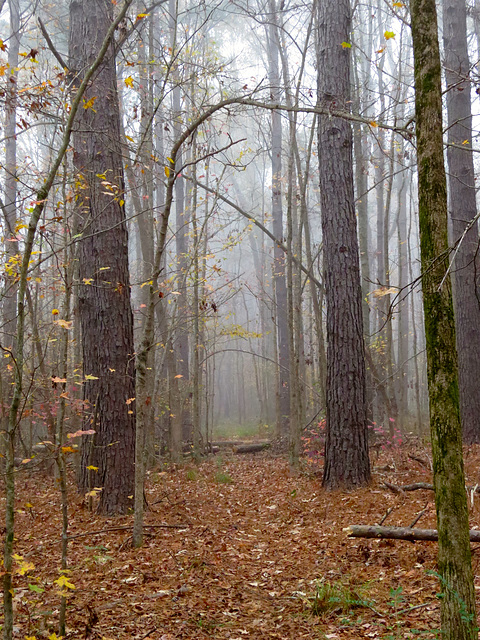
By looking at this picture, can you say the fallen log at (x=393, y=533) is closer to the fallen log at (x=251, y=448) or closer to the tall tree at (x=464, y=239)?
the tall tree at (x=464, y=239)

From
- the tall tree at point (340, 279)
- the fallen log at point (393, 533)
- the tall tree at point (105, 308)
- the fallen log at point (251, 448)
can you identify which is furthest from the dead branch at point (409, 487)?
the fallen log at point (251, 448)

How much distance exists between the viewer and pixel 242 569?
438cm

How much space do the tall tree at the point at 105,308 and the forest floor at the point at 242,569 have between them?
584mm

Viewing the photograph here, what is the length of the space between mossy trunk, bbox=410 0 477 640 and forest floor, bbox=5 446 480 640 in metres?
0.57

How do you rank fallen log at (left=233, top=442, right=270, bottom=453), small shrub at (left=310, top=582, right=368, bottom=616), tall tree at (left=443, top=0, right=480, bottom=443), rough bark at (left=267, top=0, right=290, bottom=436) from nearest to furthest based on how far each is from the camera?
small shrub at (left=310, top=582, right=368, bottom=616) → tall tree at (left=443, top=0, right=480, bottom=443) → fallen log at (left=233, top=442, right=270, bottom=453) → rough bark at (left=267, top=0, right=290, bottom=436)

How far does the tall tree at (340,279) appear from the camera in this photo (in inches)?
252

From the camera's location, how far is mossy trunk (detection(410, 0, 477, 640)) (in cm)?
227

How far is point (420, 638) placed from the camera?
2.86 m

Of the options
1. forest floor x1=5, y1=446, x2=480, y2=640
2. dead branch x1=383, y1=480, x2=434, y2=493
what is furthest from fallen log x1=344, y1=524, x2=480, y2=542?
dead branch x1=383, y1=480, x2=434, y2=493

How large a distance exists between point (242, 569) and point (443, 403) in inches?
115

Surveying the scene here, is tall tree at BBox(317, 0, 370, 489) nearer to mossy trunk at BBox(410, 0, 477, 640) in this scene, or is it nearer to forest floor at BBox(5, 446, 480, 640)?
forest floor at BBox(5, 446, 480, 640)

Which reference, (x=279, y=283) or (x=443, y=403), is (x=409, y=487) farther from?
(x=279, y=283)

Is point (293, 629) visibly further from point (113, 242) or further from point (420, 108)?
point (113, 242)

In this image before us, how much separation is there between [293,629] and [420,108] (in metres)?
3.22
